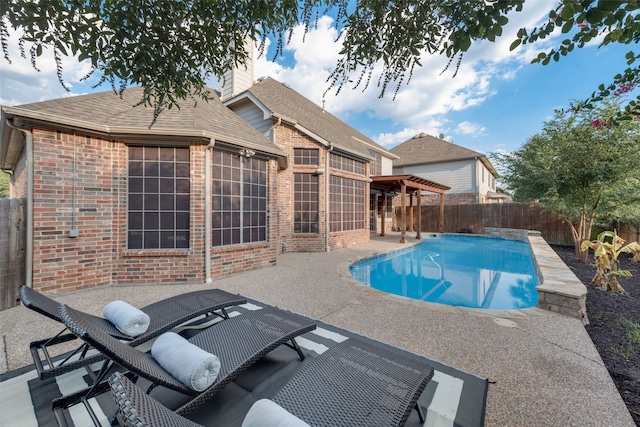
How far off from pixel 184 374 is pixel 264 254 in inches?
229

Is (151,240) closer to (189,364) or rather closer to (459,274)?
(189,364)

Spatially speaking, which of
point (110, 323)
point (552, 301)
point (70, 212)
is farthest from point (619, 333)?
point (70, 212)

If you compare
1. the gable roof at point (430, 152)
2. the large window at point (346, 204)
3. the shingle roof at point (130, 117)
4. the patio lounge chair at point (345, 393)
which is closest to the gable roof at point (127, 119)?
the shingle roof at point (130, 117)

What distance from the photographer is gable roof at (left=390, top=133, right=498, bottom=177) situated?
67.7 ft

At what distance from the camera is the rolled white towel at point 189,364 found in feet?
6.47

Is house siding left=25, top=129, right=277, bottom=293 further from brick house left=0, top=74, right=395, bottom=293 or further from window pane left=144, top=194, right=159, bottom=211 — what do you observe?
window pane left=144, top=194, right=159, bottom=211

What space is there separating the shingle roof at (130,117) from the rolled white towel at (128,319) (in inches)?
133

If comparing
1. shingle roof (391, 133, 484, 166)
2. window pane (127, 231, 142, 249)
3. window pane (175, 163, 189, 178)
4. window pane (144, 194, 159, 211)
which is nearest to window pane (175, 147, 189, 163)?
window pane (175, 163, 189, 178)

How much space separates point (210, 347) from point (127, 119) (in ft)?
18.7

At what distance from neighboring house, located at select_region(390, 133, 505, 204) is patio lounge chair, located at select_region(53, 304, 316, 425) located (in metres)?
21.0

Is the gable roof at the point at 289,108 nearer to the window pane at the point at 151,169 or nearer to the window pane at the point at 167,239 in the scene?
the window pane at the point at 151,169

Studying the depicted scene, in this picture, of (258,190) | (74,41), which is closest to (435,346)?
(74,41)

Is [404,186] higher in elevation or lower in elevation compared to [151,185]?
higher

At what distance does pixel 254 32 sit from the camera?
281cm
